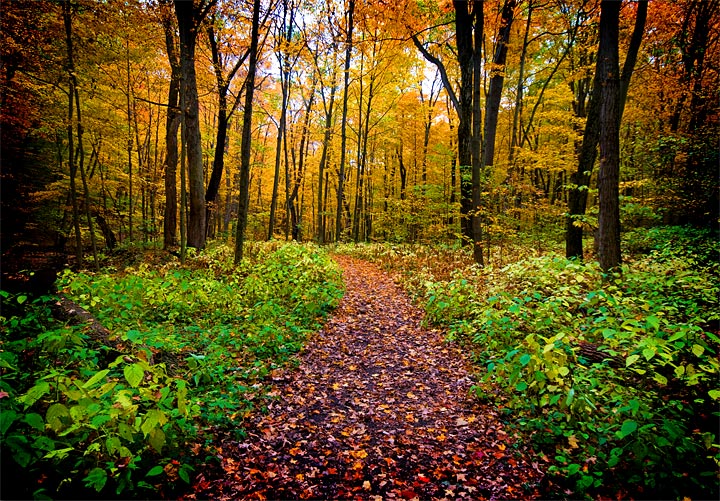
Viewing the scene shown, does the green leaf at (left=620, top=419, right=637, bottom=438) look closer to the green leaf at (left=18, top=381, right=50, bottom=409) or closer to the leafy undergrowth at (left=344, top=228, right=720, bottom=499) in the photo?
the leafy undergrowth at (left=344, top=228, right=720, bottom=499)

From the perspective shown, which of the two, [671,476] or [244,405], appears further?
[244,405]

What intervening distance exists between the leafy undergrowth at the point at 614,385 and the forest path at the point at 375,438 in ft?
1.33

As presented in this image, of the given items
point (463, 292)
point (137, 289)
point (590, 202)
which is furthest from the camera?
point (590, 202)

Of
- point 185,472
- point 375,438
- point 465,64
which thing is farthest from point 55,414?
point 465,64

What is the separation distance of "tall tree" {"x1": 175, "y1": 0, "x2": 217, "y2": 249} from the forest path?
358 inches


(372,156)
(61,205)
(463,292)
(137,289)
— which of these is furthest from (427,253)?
(372,156)

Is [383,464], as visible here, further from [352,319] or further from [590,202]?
[590,202]

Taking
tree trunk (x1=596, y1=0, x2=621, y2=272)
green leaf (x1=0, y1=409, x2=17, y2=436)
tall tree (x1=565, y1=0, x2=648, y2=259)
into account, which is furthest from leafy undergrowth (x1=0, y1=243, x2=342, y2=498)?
tall tree (x1=565, y1=0, x2=648, y2=259)

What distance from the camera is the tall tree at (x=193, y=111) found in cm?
985

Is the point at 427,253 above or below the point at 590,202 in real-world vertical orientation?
below

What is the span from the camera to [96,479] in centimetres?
235

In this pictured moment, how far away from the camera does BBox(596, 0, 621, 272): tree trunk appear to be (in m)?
7.08

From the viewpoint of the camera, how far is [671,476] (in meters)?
2.83

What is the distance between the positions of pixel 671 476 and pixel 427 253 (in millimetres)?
10792
